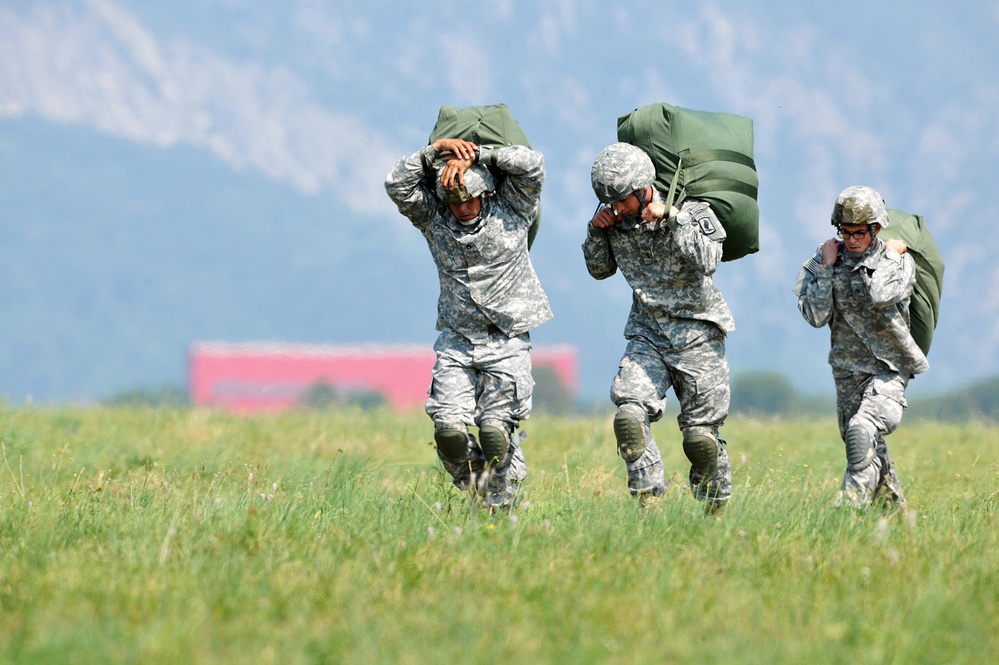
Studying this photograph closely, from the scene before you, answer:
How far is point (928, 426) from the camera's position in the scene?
14.3m

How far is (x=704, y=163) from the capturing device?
6.85 meters

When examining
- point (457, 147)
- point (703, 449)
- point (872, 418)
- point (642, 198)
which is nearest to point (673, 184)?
point (642, 198)

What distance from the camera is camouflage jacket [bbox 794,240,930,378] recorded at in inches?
277

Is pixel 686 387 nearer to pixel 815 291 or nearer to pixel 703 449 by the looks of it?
pixel 703 449

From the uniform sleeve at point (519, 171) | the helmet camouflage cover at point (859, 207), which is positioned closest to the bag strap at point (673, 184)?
the uniform sleeve at point (519, 171)

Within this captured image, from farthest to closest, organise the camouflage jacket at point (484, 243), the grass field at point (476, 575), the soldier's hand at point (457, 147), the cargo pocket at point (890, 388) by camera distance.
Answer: the cargo pocket at point (890, 388)
the camouflage jacket at point (484, 243)
the soldier's hand at point (457, 147)
the grass field at point (476, 575)

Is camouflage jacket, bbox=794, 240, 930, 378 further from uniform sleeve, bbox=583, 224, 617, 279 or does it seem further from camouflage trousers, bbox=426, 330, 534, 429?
camouflage trousers, bbox=426, 330, 534, 429

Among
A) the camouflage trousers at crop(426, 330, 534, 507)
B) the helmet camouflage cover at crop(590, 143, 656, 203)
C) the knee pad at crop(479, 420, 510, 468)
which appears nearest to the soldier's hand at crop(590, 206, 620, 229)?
the helmet camouflage cover at crop(590, 143, 656, 203)

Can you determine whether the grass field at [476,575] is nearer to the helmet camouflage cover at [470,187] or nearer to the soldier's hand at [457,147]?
the helmet camouflage cover at [470,187]

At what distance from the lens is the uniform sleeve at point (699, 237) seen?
6621 mm

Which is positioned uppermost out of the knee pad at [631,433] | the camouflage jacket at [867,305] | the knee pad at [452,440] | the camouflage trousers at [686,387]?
the camouflage jacket at [867,305]

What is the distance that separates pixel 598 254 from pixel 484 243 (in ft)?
2.29

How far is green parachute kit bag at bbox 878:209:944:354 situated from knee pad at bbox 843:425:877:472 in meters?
0.79

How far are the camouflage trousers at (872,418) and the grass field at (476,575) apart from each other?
28cm
